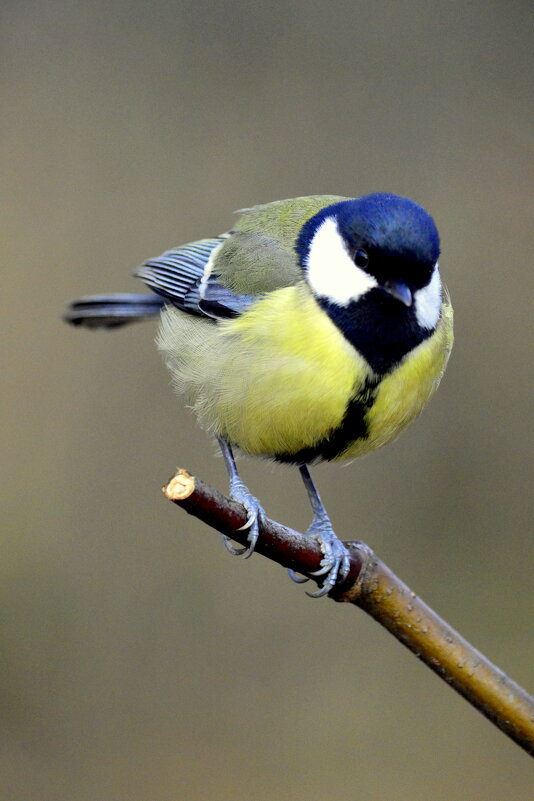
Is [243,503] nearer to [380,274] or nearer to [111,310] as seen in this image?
[380,274]

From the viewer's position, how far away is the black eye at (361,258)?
1.92 metres

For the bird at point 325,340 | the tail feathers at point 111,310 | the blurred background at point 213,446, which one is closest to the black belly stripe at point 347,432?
the bird at point 325,340

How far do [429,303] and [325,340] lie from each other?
22 centimetres

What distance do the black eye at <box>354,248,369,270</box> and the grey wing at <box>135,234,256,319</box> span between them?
1.03 feet

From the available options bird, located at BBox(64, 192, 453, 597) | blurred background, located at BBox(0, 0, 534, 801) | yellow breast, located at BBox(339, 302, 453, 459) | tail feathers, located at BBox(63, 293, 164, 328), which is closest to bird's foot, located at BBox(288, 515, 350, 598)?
bird, located at BBox(64, 192, 453, 597)

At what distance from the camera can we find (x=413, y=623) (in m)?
1.80

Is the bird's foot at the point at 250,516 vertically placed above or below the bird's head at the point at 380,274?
below

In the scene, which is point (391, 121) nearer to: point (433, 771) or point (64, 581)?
point (64, 581)

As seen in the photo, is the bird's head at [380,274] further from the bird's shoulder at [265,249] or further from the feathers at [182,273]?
the feathers at [182,273]

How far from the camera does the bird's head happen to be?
1845 millimetres

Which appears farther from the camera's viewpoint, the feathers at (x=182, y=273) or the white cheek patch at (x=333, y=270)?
the feathers at (x=182, y=273)

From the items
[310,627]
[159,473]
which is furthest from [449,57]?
[310,627]

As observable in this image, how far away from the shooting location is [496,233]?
3.95 meters

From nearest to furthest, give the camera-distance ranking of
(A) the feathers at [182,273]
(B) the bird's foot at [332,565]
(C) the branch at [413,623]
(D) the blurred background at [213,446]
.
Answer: (C) the branch at [413,623]
(B) the bird's foot at [332,565]
(A) the feathers at [182,273]
(D) the blurred background at [213,446]
